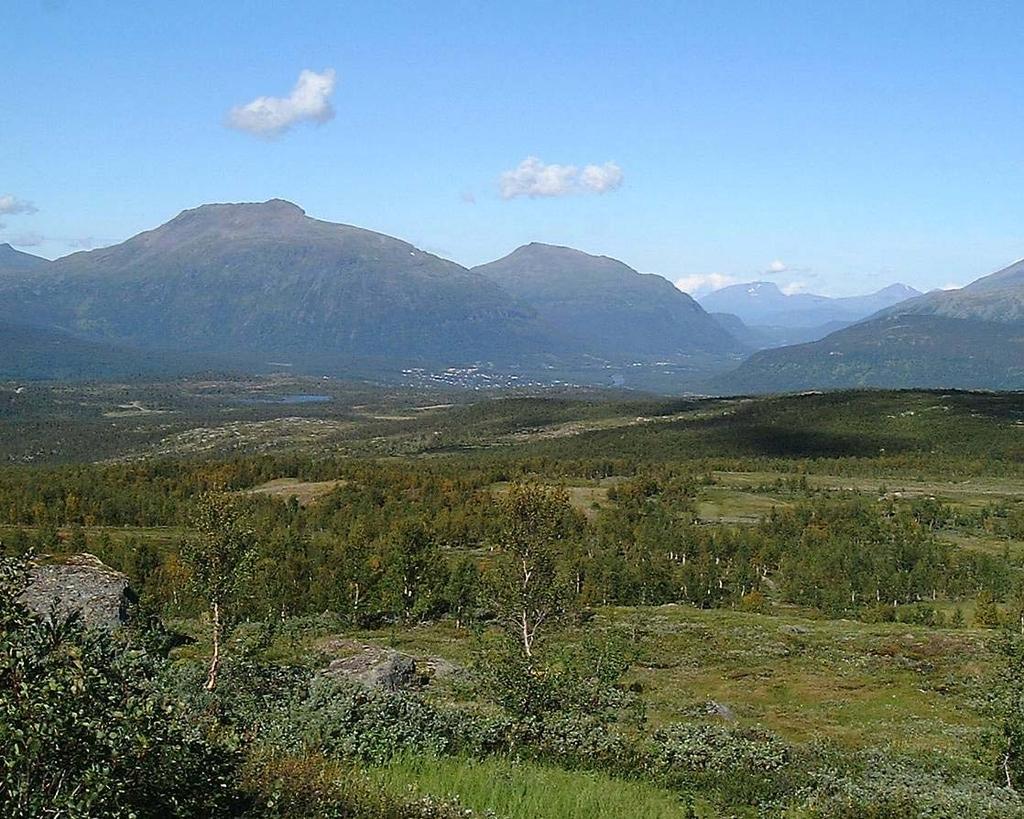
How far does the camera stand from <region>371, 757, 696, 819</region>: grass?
13383 mm

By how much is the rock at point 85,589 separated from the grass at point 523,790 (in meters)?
29.3

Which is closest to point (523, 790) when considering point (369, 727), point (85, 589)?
point (369, 727)

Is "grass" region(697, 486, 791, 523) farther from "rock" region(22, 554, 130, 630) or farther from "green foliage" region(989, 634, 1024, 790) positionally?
"green foliage" region(989, 634, 1024, 790)

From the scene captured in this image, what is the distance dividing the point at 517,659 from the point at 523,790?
1451 centimetres

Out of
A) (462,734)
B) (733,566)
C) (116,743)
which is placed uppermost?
(116,743)

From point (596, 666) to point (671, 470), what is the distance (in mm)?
148607

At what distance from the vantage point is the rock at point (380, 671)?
107 feet

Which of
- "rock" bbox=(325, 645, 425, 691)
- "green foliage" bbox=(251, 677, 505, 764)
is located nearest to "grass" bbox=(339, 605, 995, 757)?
"rock" bbox=(325, 645, 425, 691)

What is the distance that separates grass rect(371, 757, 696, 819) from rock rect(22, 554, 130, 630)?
29.3 metres

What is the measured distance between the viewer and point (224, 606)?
34.4 metres

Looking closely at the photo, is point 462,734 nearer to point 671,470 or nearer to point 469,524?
point 469,524

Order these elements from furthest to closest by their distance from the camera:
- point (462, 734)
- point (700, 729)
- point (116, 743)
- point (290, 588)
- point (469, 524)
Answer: point (469, 524)
point (290, 588)
point (700, 729)
point (462, 734)
point (116, 743)

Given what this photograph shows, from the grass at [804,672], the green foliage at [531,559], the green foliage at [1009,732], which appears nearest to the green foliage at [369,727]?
the grass at [804,672]

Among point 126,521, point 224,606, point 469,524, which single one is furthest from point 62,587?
point 126,521
